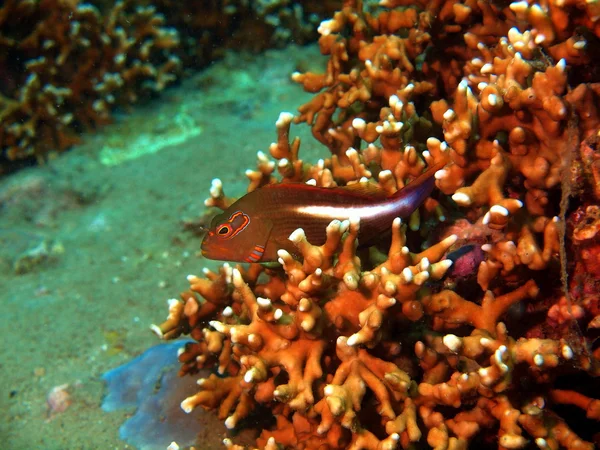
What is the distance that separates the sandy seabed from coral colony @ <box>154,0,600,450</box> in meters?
1.25

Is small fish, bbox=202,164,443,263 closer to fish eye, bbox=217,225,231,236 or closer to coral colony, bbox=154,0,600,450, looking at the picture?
fish eye, bbox=217,225,231,236

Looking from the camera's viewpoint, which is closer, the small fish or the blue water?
the small fish

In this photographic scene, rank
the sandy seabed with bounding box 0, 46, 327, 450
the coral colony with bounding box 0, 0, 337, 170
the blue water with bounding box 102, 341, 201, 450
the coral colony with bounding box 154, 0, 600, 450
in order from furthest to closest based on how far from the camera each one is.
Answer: the coral colony with bounding box 0, 0, 337, 170, the sandy seabed with bounding box 0, 46, 327, 450, the blue water with bounding box 102, 341, 201, 450, the coral colony with bounding box 154, 0, 600, 450

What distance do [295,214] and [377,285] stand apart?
66 cm

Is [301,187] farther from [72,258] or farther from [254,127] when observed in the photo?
[254,127]

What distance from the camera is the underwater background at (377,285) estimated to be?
2.39 meters

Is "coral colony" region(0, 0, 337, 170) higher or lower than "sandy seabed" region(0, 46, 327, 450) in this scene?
higher

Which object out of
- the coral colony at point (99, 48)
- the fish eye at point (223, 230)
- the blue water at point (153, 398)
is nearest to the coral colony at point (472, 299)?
the fish eye at point (223, 230)

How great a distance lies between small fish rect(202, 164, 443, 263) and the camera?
2637 mm

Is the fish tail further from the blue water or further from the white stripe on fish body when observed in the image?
the blue water

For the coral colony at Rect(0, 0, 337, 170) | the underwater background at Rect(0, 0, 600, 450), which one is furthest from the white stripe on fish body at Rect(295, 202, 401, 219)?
the coral colony at Rect(0, 0, 337, 170)

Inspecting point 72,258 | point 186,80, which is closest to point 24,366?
point 72,258

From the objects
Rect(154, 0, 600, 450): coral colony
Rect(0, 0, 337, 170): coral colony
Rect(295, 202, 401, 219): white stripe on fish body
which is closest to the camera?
Rect(154, 0, 600, 450): coral colony

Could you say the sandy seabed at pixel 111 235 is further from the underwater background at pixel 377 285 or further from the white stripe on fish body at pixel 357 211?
the white stripe on fish body at pixel 357 211
